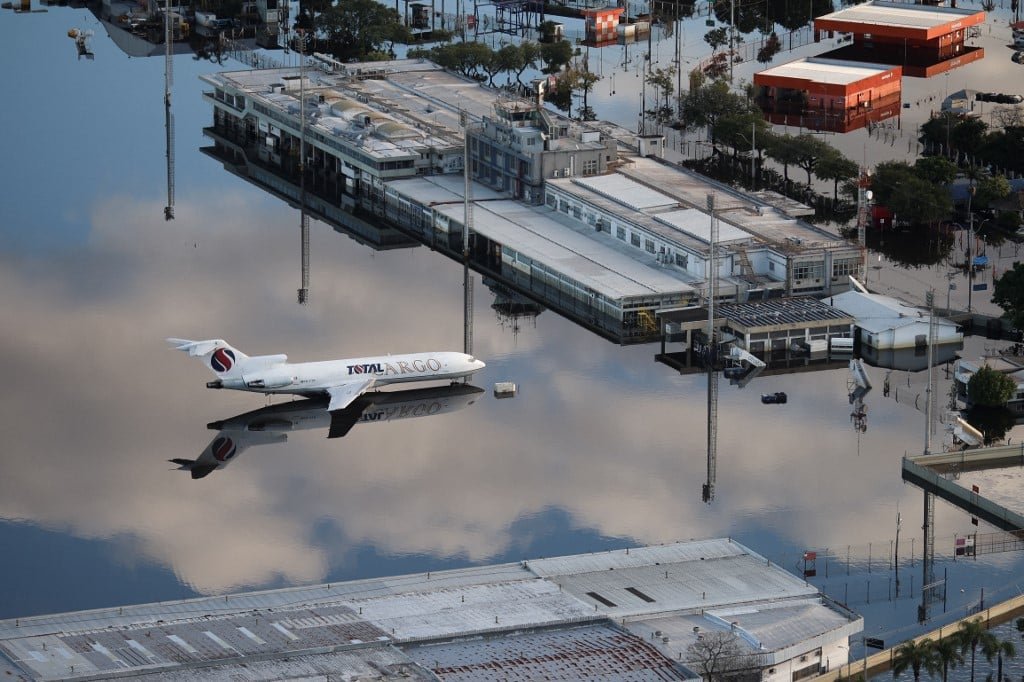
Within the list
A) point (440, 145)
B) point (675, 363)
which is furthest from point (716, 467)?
point (440, 145)

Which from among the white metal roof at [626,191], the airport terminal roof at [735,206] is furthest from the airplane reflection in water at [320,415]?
the white metal roof at [626,191]

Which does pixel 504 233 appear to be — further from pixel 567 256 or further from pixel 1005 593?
pixel 1005 593

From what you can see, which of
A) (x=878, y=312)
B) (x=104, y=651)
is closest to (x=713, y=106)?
(x=878, y=312)

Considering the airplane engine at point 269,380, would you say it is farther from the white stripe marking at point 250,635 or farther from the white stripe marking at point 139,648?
the white stripe marking at point 139,648

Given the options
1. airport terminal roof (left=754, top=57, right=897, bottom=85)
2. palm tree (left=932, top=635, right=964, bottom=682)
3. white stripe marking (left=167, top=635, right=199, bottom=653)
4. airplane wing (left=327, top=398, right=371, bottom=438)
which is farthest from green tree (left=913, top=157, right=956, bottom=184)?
white stripe marking (left=167, top=635, right=199, bottom=653)

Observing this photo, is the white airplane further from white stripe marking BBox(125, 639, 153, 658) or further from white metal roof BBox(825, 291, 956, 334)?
white stripe marking BBox(125, 639, 153, 658)

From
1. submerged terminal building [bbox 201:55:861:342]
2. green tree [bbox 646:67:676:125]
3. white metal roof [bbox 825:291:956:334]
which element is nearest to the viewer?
white metal roof [bbox 825:291:956:334]

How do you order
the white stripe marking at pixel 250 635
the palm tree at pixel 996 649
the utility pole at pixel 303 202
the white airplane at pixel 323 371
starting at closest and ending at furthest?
the palm tree at pixel 996 649 → the white stripe marking at pixel 250 635 → the white airplane at pixel 323 371 → the utility pole at pixel 303 202
